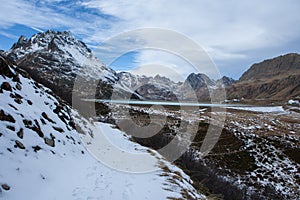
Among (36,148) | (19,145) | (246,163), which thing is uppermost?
(19,145)

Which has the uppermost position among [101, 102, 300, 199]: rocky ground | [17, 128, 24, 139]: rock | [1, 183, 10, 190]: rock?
[17, 128, 24, 139]: rock

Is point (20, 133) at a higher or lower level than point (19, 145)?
higher

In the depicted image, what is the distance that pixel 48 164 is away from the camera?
9.59 metres

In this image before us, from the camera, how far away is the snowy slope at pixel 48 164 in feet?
25.5

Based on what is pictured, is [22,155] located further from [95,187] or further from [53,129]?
[53,129]

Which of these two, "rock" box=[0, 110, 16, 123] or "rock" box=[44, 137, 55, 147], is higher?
"rock" box=[0, 110, 16, 123]

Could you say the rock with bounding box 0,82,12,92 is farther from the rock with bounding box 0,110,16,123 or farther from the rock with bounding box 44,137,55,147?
the rock with bounding box 44,137,55,147

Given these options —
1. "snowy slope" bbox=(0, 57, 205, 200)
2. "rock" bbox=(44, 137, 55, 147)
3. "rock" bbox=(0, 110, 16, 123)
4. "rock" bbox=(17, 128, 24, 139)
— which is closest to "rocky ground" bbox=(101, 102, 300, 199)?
"snowy slope" bbox=(0, 57, 205, 200)

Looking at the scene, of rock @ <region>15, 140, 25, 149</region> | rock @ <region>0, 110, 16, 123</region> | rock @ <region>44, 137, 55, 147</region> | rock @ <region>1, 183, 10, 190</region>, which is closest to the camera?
rock @ <region>1, 183, 10, 190</region>

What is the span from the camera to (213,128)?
55156mm

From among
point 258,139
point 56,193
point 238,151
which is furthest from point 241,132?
point 56,193

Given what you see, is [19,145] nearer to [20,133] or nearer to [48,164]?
[20,133]

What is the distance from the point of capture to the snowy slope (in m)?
7.79

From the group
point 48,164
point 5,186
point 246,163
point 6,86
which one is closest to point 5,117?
point 48,164
